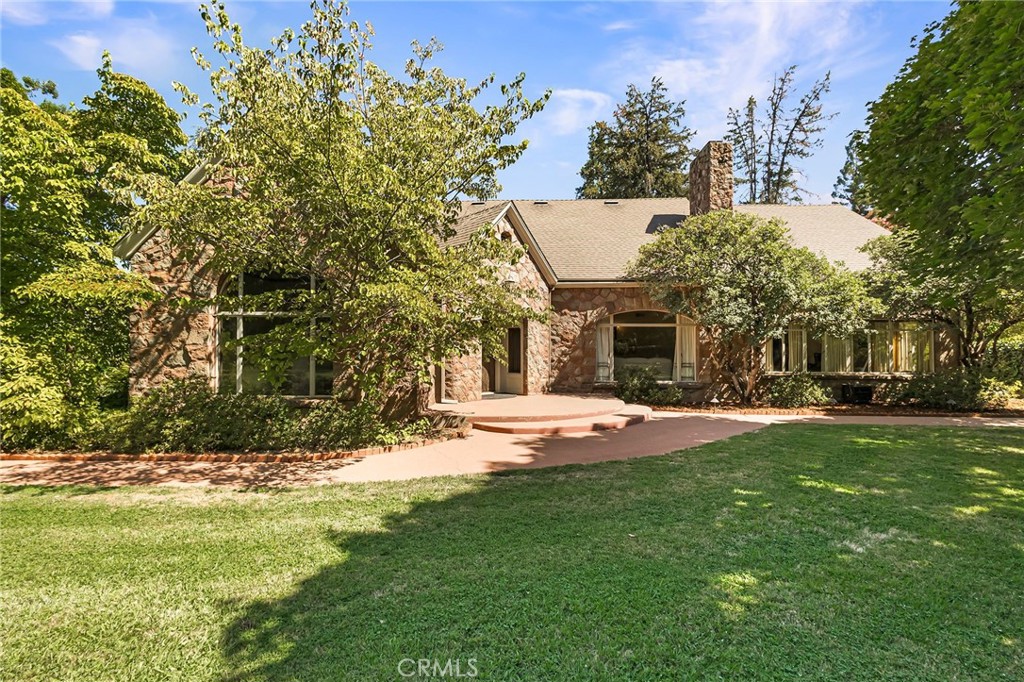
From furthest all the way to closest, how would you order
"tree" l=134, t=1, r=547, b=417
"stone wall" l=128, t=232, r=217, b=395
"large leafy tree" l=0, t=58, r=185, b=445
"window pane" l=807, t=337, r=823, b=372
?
"window pane" l=807, t=337, r=823, b=372 < "stone wall" l=128, t=232, r=217, b=395 < "large leafy tree" l=0, t=58, r=185, b=445 < "tree" l=134, t=1, r=547, b=417

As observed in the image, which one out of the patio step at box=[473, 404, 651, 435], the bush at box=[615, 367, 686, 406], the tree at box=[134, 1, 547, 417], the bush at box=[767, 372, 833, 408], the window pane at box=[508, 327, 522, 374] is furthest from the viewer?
the window pane at box=[508, 327, 522, 374]

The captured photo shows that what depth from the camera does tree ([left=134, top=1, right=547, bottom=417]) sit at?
21.3 feet

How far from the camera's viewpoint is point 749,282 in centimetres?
1233

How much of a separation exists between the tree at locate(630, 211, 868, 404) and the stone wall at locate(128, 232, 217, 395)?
1080cm

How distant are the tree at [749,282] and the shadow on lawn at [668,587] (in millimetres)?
6692

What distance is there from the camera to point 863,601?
3.24m

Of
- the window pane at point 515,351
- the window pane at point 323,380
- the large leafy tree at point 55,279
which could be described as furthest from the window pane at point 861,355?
the large leafy tree at point 55,279

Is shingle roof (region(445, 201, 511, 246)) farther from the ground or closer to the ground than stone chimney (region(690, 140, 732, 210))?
closer to the ground

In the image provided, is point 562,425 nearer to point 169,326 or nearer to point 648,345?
point 648,345

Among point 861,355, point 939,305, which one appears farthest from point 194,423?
point 861,355

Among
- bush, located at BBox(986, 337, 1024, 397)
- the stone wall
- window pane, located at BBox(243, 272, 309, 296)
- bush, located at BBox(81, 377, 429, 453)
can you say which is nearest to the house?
bush, located at BBox(986, 337, 1024, 397)

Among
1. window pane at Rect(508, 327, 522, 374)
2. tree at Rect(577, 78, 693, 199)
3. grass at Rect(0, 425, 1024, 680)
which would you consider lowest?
grass at Rect(0, 425, 1024, 680)

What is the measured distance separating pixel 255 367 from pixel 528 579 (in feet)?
25.2

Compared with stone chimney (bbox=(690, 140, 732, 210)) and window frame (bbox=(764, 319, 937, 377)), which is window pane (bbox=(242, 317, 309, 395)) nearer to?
stone chimney (bbox=(690, 140, 732, 210))
